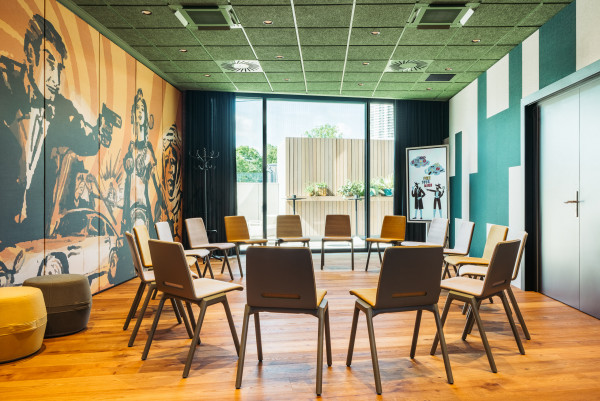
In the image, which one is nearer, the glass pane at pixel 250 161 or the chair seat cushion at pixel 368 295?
the chair seat cushion at pixel 368 295

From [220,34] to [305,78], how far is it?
215 centimetres

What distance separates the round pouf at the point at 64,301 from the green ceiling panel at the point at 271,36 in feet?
11.2

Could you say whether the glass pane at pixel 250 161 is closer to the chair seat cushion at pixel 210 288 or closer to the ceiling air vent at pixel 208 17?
the ceiling air vent at pixel 208 17

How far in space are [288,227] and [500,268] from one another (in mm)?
4369

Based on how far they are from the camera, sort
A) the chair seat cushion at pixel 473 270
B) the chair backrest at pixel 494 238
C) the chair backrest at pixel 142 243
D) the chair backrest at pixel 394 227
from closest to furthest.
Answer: the chair backrest at pixel 142 243 < the chair seat cushion at pixel 473 270 < the chair backrest at pixel 494 238 < the chair backrest at pixel 394 227

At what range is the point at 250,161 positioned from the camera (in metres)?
8.11

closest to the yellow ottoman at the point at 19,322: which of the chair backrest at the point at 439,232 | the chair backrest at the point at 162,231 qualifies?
the chair backrest at the point at 162,231

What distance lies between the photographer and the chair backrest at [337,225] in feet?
22.5

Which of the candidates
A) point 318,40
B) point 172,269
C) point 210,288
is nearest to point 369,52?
point 318,40

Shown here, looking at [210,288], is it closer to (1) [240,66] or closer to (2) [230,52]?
(2) [230,52]

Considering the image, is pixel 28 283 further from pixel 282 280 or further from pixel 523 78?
pixel 523 78

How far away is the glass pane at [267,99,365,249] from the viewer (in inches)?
327

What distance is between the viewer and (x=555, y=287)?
468cm

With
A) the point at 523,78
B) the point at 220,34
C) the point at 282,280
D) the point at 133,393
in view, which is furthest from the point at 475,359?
the point at 220,34
